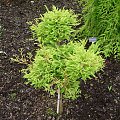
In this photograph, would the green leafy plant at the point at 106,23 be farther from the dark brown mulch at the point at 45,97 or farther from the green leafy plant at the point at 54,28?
the green leafy plant at the point at 54,28

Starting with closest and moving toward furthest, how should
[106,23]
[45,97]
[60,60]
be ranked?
[60,60] < [45,97] < [106,23]

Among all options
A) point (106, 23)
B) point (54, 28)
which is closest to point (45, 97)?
point (54, 28)

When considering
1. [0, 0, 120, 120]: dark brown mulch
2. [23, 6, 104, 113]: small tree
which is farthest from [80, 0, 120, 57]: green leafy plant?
[23, 6, 104, 113]: small tree

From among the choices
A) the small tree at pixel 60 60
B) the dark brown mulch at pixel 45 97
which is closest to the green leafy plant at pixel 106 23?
the dark brown mulch at pixel 45 97

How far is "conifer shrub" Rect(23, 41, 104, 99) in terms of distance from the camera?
2283 millimetres

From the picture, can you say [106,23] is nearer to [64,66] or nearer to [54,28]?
[54,28]

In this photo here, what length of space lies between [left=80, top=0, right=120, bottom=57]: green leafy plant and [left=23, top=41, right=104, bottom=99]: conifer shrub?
1176mm

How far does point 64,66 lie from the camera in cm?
244

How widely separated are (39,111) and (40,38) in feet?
2.70

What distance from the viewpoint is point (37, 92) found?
3238 millimetres

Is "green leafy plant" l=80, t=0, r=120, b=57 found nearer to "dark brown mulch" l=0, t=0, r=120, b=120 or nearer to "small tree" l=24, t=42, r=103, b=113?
"dark brown mulch" l=0, t=0, r=120, b=120

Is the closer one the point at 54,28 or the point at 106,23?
the point at 54,28

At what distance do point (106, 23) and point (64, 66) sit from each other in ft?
4.86

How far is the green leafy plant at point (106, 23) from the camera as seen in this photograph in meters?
3.62
